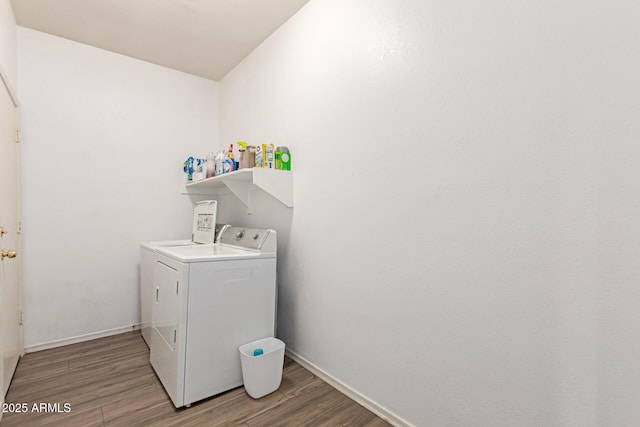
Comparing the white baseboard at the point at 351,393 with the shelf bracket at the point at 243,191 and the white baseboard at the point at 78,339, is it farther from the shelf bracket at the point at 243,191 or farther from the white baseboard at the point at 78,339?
the white baseboard at the point at 78,339

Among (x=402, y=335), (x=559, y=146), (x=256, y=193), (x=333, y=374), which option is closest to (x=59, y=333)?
(x=256, y=193)

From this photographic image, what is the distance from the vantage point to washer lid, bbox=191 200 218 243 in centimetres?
258

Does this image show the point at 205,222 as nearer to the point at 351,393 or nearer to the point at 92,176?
the point at 92,176

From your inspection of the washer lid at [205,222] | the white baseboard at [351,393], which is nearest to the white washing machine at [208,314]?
the white baseboard at [351,393]

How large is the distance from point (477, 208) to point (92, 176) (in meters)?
2.94

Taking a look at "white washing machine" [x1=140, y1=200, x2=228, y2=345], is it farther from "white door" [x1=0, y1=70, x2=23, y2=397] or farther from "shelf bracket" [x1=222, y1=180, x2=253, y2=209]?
"white door" [x1=0, y1=70, x2=23, y2=397]

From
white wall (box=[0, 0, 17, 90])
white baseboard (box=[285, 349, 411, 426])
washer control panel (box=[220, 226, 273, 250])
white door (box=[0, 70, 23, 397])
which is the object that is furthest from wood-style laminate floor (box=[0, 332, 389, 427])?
white wall (box=[0, 0, 17, 90])

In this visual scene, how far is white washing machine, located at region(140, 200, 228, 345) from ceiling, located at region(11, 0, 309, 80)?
134 cm

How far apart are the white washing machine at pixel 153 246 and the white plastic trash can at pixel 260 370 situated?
990mm

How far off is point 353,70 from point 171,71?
2.16 metres

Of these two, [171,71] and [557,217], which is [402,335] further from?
[171,71]

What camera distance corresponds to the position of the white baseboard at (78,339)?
7.67 feet

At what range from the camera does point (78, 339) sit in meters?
2.51

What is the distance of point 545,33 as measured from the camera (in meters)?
1.04
